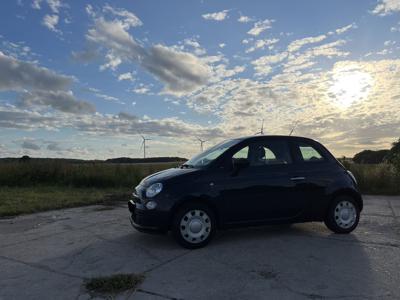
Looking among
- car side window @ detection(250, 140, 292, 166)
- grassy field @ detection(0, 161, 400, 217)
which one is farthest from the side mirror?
grassy field @ detection(0, 161, 400, 217)

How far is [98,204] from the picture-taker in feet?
42.8

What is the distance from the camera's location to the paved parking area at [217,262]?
16.5 ft

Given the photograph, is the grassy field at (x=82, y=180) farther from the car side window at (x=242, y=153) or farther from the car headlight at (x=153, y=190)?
the car side window at (x=242, y=153)

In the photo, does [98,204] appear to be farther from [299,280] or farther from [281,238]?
[299,280]

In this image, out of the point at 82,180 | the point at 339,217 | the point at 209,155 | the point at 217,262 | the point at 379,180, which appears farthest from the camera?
the point at 82,180

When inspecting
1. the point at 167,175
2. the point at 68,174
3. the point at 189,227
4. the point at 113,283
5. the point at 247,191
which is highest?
the point at 68,174

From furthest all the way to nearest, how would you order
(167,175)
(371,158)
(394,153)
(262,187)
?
(371,158) < (394,153) < (262,187) < (167,175)

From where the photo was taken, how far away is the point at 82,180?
1964 centimetres

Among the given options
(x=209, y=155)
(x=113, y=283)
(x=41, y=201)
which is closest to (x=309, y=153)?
(x=209, y=155)

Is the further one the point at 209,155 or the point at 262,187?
the point at 209,155

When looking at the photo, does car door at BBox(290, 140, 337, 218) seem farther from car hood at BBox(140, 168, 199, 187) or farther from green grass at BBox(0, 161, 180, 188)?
green grass at BBox(0, 161, 180, 188)

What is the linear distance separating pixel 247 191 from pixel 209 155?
917mm

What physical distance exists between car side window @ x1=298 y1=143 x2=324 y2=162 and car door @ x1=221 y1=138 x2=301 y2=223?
0.28 m

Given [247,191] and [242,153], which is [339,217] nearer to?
[247,191]
